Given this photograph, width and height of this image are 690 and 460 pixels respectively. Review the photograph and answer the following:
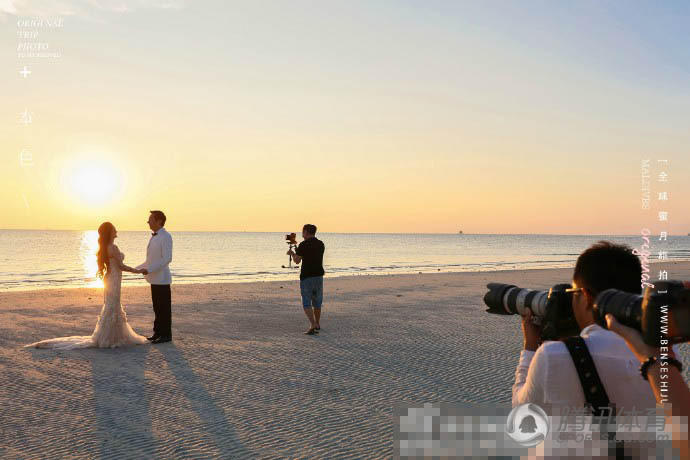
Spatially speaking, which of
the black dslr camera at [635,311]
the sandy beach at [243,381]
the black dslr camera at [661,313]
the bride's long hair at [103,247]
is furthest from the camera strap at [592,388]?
the bride's long hair at [103,247]

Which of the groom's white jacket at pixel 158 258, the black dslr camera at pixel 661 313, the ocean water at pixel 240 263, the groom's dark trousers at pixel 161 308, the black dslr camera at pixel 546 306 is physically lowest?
the ocean water at pixel 240 263

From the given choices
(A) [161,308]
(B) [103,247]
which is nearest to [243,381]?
(A) [161,308]

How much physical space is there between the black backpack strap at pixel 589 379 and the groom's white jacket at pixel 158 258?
8218 mm

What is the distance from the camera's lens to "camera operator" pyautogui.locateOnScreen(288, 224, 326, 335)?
9984 millimetres

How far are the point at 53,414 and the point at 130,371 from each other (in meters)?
1.74

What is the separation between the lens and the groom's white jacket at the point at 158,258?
9164 mm

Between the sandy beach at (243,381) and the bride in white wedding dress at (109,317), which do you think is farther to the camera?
the bride in white wedding dress at (109,317)

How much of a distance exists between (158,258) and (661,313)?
8724mm

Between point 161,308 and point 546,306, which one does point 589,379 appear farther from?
point 161,308

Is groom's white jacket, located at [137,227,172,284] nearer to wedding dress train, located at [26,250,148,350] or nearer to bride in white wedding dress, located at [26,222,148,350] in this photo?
bride in white wedding dress, located at [26,222,148,350]

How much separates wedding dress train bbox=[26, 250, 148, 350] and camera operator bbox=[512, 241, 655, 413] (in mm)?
8130

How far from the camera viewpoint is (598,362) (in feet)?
5.74

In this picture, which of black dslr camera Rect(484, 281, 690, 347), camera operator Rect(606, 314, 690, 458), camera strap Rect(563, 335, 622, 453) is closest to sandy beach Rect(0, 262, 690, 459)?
black dslr camera Rect(484, 281, 690, 347)

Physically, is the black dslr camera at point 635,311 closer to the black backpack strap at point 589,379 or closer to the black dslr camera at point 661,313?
the black dslr camera at point 661,313
